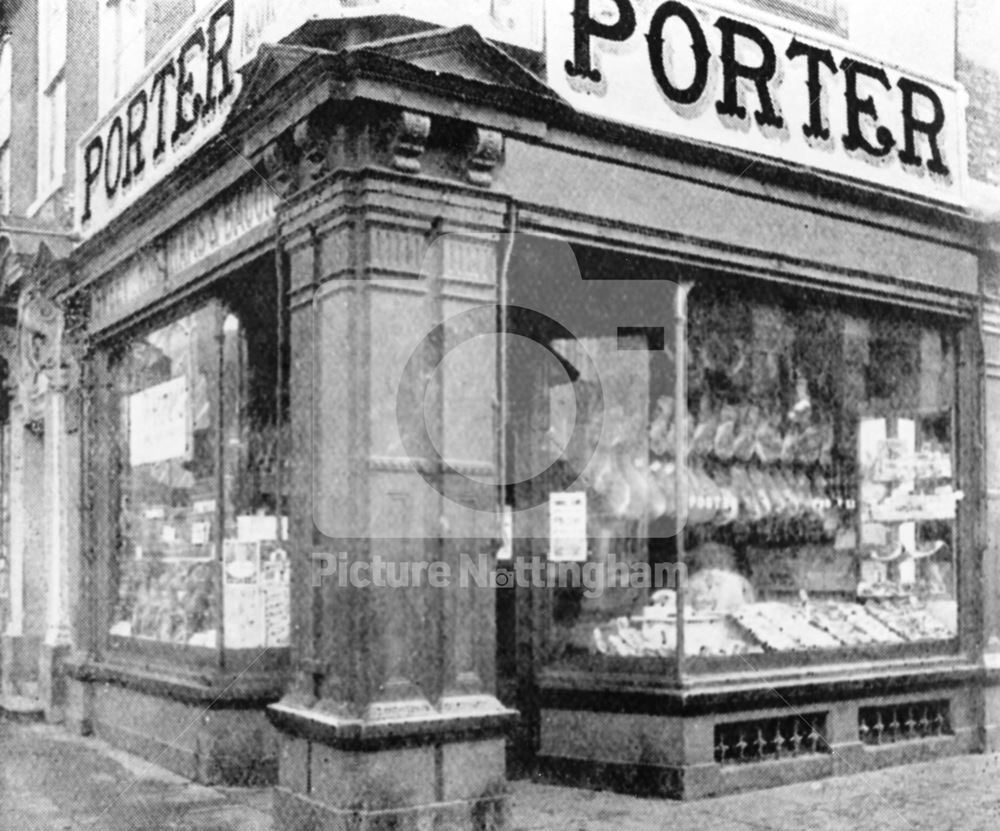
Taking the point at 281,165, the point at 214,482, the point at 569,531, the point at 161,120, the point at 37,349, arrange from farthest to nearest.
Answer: the point at 37,349
the point at 161,120
the point at 214,482
the point at 569,531
the point at 281,165

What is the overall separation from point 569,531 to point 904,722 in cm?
278

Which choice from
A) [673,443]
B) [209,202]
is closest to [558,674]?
[673,443]

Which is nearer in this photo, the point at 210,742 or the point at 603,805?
the point at 603,805

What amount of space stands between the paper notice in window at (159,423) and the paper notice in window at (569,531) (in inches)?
109

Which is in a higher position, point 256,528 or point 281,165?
point 281,165

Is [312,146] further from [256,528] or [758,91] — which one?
[758,91]

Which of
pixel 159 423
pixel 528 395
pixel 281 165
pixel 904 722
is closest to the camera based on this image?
pixel 281 165

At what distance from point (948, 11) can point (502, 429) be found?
5.32m

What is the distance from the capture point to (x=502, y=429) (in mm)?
7109

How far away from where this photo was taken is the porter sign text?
824 centimetres

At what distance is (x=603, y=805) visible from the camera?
7434mm

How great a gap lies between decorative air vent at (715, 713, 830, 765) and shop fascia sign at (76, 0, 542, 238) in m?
4.36

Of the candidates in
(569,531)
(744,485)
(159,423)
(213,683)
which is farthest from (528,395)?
(159,423)

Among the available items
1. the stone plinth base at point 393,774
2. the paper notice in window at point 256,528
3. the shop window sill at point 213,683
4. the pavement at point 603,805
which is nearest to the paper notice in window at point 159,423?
the paper notice in window at point 256,528
